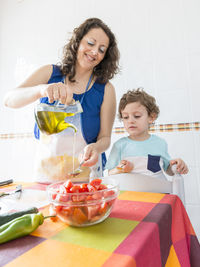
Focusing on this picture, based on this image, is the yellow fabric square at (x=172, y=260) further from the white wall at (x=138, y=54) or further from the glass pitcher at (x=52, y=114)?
the white wall at (x=138, y=54)

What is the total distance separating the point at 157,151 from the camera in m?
1.34

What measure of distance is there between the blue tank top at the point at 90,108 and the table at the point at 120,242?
59 cm

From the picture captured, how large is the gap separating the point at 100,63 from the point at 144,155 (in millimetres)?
640


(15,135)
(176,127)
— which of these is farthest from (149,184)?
(15,135)

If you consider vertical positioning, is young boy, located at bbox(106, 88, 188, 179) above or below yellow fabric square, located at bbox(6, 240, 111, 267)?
above

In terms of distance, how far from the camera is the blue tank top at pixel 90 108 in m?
1.23

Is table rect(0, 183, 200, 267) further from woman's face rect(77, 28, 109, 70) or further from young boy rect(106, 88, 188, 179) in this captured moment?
woman's face rect(77, 28, 109, 70)

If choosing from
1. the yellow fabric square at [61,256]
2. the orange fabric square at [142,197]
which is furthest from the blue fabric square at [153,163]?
the yellow fabric square at [61,256]

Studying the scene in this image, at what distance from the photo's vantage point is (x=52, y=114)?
75 cm

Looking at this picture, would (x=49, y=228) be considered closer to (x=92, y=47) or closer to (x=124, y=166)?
(x=124, y=166)

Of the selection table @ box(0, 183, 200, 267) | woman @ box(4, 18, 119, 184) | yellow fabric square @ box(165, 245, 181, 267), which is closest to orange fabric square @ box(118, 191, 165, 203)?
table @ box(0, 183, 200, 267)

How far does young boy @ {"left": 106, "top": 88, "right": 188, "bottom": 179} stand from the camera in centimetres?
126

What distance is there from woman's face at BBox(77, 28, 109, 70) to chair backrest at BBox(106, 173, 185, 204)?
0.68 meters

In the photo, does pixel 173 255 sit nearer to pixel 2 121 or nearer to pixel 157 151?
pixel 157 151
